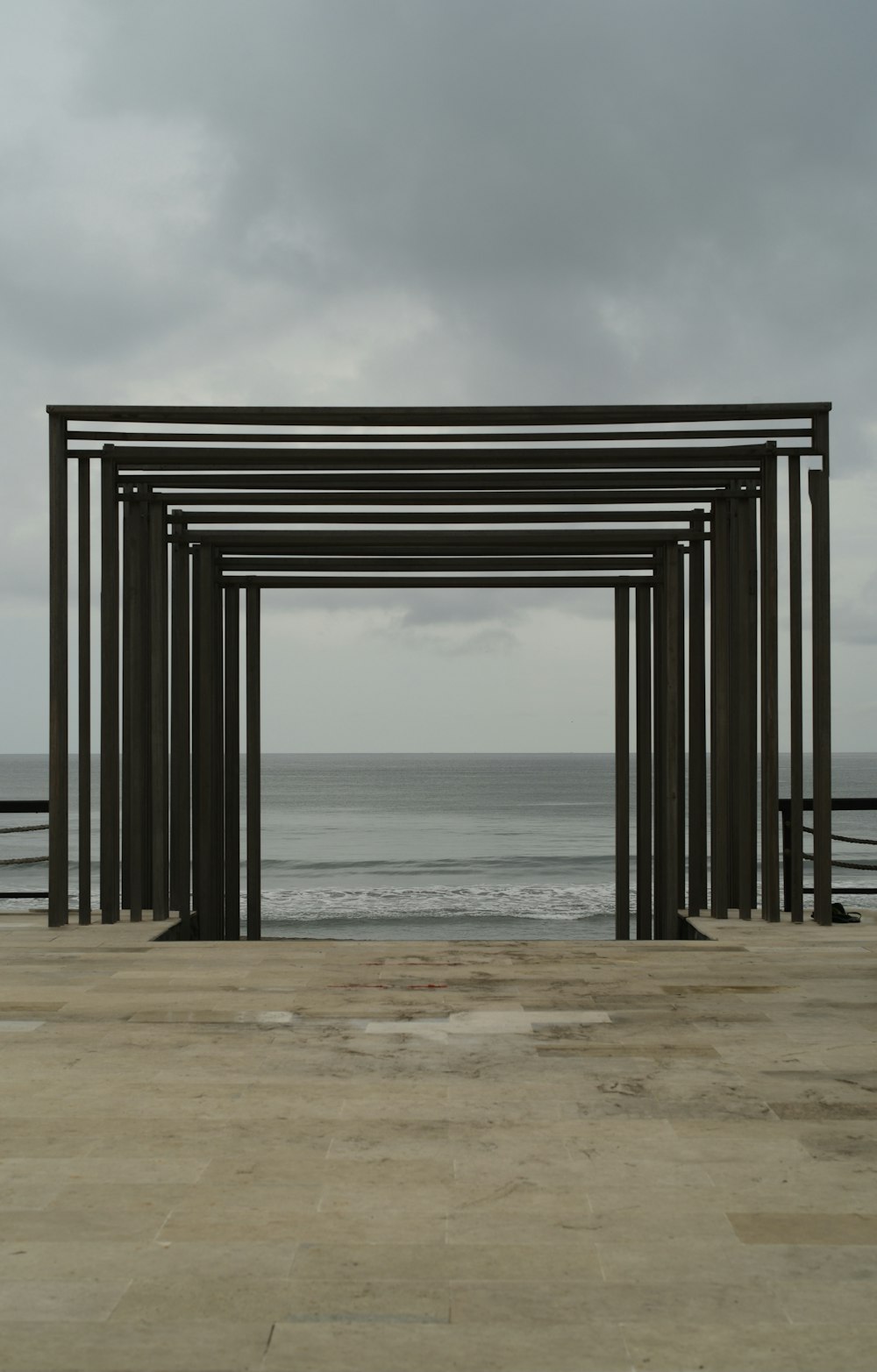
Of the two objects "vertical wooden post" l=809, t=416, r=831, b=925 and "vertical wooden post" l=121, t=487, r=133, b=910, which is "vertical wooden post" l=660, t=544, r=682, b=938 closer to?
"vertical wooden post" l=809, t=416, r=831, b=925

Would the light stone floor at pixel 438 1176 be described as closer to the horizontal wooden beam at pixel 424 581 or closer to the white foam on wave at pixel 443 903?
the horizontal wooden beam at pixel 424 581

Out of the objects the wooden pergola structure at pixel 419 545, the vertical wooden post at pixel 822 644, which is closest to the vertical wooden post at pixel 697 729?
the wooden pergola structure at pixel 419 545

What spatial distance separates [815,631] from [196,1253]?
16.9 feet

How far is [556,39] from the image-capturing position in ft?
26.3

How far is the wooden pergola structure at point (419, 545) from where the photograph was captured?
6523 millimetres

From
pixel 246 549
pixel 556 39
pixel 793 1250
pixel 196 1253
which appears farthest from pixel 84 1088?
pixel 556 39

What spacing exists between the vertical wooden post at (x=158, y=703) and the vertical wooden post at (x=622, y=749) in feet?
11.1

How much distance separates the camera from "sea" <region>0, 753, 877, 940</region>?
18.6 meters

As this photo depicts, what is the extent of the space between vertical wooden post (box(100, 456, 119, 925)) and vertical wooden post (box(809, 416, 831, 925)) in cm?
375

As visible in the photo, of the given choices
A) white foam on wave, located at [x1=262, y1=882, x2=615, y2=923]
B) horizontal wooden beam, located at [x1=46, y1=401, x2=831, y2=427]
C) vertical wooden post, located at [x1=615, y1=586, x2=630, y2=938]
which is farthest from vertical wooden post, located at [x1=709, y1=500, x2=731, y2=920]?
white foam on wave, located at [x1=262, y1=882, x2=615, y2=923]

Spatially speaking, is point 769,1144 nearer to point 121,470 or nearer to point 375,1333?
point 375,1333

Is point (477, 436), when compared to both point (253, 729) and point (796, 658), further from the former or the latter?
point (253, 729)

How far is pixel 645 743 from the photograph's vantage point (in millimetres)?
8734

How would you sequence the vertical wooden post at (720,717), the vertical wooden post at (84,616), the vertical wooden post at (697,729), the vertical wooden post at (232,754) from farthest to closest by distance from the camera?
the vertical wooden post at (232,754)
the vertical wooden post at (697,729)
the vertical wooden post at (720,717)
the vertical wooden post at (84,616)
